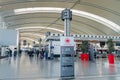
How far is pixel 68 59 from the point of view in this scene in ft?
38.9

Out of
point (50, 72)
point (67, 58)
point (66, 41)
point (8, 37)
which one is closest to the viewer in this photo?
point (67, 58)

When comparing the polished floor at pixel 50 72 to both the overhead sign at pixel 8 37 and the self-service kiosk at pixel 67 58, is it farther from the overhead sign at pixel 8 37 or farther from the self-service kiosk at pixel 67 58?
the overhead sign at pixel 8 37

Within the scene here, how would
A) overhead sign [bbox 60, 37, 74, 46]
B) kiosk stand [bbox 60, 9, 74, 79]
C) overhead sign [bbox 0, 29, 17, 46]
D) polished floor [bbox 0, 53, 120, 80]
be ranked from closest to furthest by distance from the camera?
polished floor [bbox 0, 53, 120, 80]
kiosk stand [bbox 60, 9, 74, 79]
overhead sign [bbox 60, 37, 74, 46]
overhead sign [bbox 0, 29, 17, 46]

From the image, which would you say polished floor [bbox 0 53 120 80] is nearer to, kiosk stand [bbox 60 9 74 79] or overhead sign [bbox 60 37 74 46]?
kiosk stand [bbox 60 9 74 79]

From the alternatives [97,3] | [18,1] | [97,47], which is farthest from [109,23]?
[18,1]

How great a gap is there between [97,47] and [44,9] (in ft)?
47.7

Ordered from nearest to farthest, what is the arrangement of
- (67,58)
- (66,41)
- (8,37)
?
(67,58) < (66,41) < (8,37)

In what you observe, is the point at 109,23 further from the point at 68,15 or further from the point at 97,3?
the point at 68,15

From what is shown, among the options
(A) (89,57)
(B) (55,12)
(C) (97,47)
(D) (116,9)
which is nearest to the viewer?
(A) (89,57)

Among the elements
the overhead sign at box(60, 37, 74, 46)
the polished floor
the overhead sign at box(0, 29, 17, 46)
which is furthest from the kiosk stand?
the overhead sign at box(0, 29, 17, 46)

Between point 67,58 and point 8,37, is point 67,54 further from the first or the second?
point 8,37

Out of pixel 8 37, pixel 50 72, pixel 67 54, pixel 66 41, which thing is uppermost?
pixel 8 37

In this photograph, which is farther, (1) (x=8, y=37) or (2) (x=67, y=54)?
(1) (x=8, y=37)

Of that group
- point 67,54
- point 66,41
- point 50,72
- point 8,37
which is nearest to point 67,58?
point 67,54
